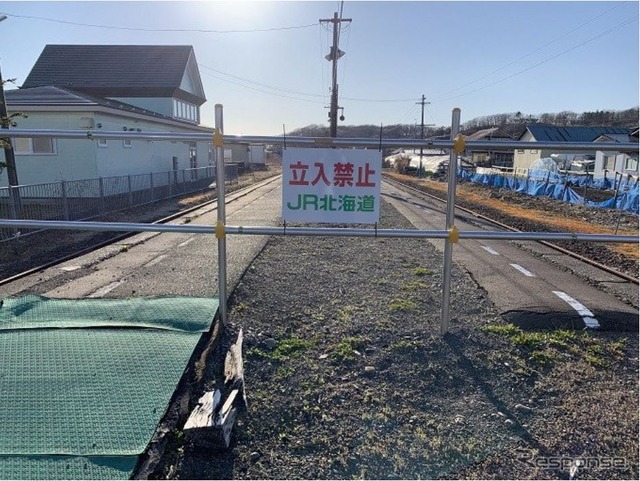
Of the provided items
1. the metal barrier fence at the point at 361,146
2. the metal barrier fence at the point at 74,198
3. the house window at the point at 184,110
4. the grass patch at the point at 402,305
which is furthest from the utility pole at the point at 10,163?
the house window at the point at 184,110

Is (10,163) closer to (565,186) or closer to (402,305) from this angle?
(402,305)

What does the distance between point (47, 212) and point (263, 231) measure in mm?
10208

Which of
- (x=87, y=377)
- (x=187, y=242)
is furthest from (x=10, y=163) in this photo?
(x=87, y=377)

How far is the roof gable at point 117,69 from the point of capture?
96.9ft

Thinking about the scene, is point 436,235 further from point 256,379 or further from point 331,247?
point 331,247

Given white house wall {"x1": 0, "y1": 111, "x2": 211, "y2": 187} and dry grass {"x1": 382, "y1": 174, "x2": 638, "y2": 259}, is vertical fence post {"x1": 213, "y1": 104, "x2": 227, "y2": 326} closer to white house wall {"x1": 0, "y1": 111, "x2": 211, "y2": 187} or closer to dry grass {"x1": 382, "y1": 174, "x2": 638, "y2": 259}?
dry grass {"x1": 382, "y1": 174, "x2": 638, "y2": 259}

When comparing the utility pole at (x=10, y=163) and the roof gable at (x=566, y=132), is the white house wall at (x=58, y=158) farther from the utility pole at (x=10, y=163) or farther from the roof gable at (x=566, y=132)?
the roof gable at (x=566, y=132)

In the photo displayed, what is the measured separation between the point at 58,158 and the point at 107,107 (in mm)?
2624

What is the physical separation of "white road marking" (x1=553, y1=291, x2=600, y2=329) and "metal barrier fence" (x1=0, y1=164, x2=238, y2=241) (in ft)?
30.4

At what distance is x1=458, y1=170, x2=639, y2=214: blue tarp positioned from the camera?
1832cm

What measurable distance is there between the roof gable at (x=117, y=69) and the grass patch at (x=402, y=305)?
28.7 metres

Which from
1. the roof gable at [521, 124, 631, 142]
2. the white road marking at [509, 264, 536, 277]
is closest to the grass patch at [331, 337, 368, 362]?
the white road marking at [509, 264, 536, 277]

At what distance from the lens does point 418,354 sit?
11.7ft

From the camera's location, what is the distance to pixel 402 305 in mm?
4645
